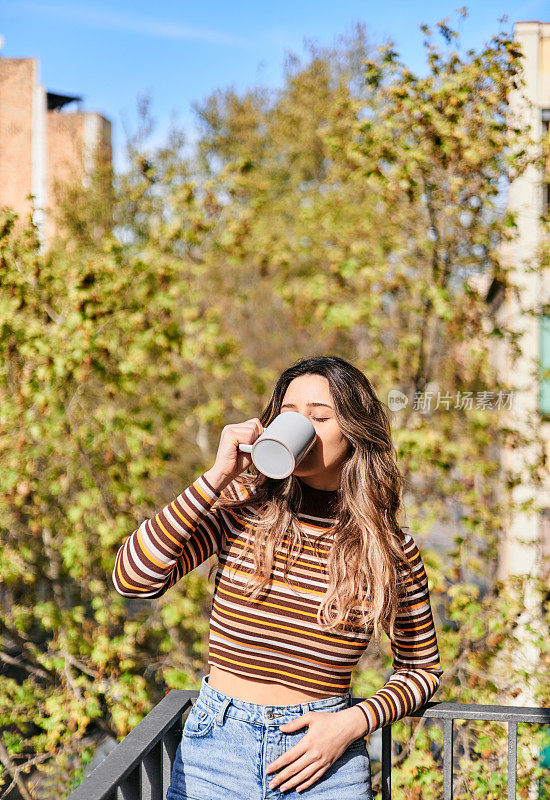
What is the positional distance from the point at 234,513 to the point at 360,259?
400cm

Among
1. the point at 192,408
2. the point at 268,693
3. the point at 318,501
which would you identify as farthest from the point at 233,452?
the point at 192,408

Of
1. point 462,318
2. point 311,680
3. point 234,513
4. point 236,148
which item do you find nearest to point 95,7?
point 462,318

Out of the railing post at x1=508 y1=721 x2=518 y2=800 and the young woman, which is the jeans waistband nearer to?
the young woman

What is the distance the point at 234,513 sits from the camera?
5.24ft

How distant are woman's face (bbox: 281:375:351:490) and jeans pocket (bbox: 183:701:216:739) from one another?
0.50 metres

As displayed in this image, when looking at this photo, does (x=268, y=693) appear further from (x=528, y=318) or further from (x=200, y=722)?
(x=528, y=318)

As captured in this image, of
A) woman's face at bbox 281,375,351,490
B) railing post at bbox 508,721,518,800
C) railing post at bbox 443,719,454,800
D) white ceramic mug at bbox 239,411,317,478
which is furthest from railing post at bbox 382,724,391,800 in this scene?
white ceramic mug at bbox 239,411,317,478

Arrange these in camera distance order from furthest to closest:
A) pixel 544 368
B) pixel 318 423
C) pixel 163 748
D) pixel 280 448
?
1. pixel 544 368
2. pixel 163 748
3. pixel 318 423
4. pixel 280 448

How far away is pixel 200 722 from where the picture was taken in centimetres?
147

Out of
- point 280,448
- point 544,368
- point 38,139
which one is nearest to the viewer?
point 280,448

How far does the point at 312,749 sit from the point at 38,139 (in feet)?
19.9

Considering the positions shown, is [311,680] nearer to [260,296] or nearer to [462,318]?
[462,318]

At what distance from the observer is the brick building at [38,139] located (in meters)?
5.50

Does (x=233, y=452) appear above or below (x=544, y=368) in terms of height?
below
